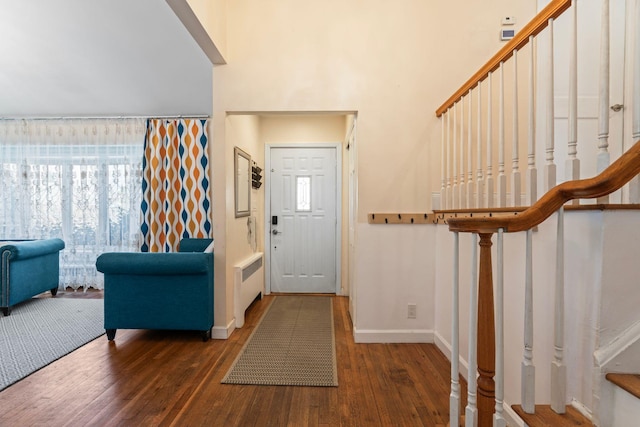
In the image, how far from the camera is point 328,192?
428cm

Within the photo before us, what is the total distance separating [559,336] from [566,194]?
46cm

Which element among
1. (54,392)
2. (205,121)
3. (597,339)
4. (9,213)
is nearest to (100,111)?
(205,121)

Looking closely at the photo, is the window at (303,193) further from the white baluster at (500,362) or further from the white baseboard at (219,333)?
the white baluster at (500,362)

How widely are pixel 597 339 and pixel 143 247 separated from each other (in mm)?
4420

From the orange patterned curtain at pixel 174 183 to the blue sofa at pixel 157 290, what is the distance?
1457 millimetres

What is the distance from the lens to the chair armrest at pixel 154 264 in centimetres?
261

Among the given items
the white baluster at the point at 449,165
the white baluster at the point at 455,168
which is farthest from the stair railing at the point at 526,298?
the white baluster at the point at 449,165

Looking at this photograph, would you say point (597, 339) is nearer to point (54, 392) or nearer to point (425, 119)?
point (425, 119)

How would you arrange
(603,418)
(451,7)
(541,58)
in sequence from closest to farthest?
(603,418)
(541,58)
(451,7)

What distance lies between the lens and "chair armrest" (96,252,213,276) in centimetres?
261

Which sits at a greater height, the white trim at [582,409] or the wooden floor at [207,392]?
the white trim at [582,409]

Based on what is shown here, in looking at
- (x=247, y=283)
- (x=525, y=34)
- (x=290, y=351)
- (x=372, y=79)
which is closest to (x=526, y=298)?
(x=525, y=34)

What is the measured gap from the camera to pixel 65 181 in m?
4.34

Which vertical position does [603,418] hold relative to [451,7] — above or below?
below
